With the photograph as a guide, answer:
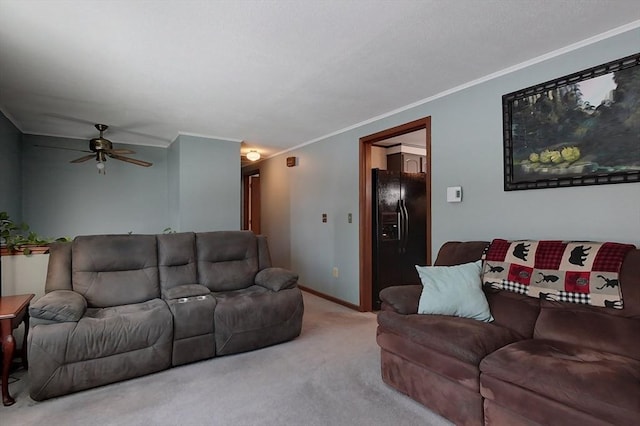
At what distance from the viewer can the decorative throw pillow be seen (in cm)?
219

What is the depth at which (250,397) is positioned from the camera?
2.20 metres

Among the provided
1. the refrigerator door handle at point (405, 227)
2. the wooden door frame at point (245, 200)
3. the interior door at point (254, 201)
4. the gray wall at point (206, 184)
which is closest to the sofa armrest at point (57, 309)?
the gray wall at point (206, 184)

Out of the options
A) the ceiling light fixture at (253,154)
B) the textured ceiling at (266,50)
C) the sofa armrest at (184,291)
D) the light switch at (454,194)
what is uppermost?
the textured ceiling at (266,50)

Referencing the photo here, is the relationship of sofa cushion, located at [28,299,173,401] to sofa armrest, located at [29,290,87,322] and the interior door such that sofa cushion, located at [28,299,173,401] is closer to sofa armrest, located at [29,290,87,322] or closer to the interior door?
sofa armrest, located at [29,290,87,322]

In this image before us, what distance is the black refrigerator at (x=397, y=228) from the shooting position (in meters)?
4.15

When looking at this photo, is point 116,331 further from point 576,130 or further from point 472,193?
point 576,130

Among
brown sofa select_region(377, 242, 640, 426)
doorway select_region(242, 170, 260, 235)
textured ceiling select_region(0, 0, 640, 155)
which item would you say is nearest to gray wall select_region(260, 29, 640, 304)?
textured ceiling select_region(0, 0, 640, 155)

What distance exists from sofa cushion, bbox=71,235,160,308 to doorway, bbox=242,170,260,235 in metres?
4.27

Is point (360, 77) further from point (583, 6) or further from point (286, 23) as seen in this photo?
point (583, 6)

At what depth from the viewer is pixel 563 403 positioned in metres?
1.41

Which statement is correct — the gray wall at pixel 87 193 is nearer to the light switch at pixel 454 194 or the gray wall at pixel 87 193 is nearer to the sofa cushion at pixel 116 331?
the sofa cushion at pixel 116 331

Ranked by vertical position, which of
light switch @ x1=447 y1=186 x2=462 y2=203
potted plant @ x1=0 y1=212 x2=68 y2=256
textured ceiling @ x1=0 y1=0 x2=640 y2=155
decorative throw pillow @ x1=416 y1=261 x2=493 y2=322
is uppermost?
textured ceiling @ x1=0 y1=0 x2=640 y2=155

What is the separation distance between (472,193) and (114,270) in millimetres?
3207

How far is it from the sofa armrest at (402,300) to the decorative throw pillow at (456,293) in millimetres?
60
